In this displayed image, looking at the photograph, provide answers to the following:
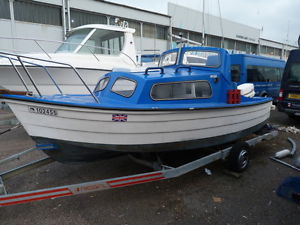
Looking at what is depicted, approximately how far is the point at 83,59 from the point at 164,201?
4.86 m

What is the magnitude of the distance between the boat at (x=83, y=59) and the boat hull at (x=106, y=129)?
2696mm

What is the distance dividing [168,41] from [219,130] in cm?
1523

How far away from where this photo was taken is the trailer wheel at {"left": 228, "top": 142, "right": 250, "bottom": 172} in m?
3.47

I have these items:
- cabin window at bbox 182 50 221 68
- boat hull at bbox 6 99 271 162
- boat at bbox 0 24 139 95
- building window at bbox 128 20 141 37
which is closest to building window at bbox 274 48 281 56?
building window at bbox 128 20 141 37

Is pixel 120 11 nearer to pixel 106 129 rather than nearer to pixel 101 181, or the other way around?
pixel 106 129

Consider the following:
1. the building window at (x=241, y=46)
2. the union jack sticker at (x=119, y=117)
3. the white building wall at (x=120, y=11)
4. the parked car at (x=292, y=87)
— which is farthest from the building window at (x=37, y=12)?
the building window at (x=241, y=46)

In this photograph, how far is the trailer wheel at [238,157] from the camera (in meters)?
3.47

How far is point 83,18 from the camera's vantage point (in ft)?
42.5

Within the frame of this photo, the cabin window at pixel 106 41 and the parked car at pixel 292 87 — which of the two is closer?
the parked car at pixel 292 87

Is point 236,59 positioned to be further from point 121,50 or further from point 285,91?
point 121,50

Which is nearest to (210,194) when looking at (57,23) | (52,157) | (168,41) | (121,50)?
(52,157)

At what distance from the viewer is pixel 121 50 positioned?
725 centimetres

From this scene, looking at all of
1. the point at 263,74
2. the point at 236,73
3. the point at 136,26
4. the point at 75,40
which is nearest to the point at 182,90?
the point at 75,40

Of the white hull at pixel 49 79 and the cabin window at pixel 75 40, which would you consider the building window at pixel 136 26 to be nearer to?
the cabin window at pixel 75 40
